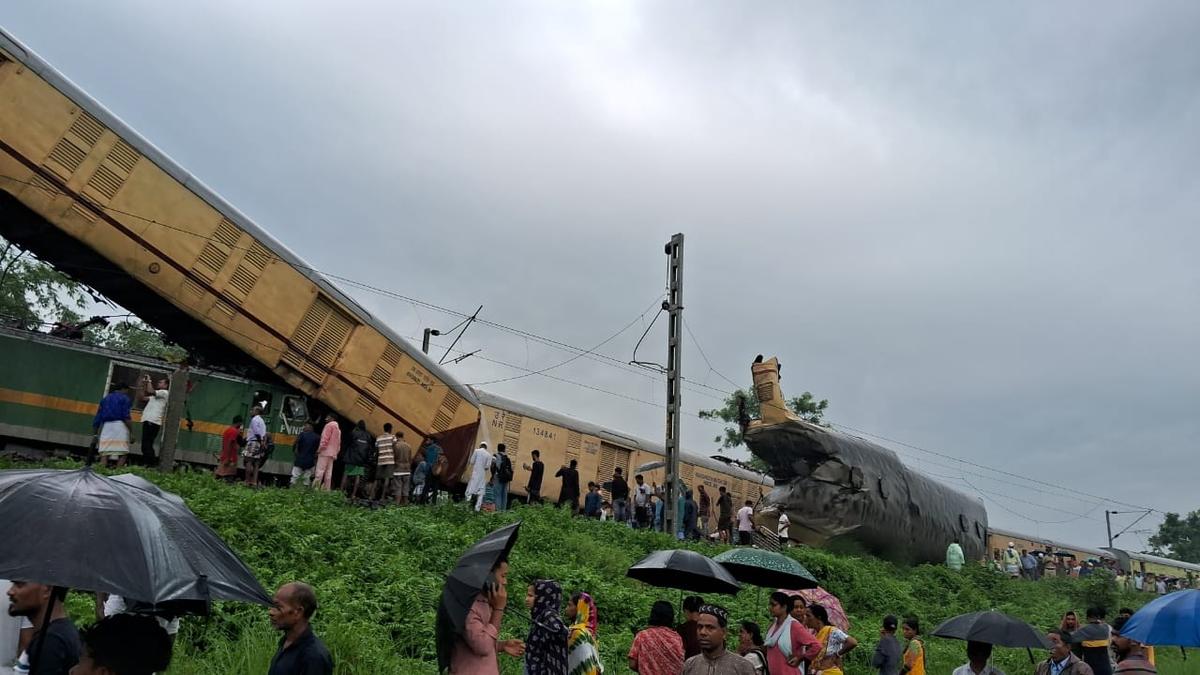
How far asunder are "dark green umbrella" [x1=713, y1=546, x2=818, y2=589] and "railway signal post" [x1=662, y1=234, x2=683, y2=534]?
10770 millimetres

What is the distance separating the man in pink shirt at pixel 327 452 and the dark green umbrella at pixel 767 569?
876 centimetres

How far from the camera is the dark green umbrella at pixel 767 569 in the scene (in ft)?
25.4

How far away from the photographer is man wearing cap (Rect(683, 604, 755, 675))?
16.5 feet

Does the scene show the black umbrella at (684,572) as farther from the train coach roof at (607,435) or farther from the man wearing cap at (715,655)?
the train coach roof at (607,435)

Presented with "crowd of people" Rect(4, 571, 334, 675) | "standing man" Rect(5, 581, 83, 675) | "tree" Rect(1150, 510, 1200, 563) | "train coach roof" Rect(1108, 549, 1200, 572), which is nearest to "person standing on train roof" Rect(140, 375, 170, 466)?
"crowd of people" Rect(4, 571, 334, 675)

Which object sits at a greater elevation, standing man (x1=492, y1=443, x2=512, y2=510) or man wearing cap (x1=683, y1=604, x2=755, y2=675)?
standing man (x1=492, y1=443, x2=512, y2=510)

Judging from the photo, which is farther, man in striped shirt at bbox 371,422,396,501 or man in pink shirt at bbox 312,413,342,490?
man in striped shirt at bbox 371,422,396,501

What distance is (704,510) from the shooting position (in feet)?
76.6

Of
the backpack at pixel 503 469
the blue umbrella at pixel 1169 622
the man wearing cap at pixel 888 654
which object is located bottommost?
the man wearing cap at pixel 888 654

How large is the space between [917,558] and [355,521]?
18.2 m

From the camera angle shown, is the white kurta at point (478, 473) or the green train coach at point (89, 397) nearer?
the green train coach at point (89, 397)

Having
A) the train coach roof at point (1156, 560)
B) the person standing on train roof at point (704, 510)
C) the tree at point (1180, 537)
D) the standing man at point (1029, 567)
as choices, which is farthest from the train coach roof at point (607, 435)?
the tree at point (1180, 537)

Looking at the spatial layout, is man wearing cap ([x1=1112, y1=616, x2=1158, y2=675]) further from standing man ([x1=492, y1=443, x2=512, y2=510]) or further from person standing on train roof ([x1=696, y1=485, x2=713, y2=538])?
person standing on train roof ([x1=696, y1=485, x2=713, y2=538])

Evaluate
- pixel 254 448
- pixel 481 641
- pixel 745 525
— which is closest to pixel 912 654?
pixel 481 641
